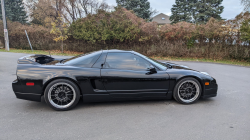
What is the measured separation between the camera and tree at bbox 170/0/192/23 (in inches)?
1400

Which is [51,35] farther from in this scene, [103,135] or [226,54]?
[103,135]

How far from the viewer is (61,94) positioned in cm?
357

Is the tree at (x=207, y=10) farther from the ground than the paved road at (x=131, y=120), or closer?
farther from the ground

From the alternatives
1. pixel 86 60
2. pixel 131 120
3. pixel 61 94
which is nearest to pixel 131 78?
pixel 131 120

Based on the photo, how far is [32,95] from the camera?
352cm

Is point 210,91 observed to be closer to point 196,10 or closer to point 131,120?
point 131,120

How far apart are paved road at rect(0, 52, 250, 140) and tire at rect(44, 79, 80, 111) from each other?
0.51ft

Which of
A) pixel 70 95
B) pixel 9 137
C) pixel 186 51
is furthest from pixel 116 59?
pixel 186 51

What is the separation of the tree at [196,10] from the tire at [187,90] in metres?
33.2

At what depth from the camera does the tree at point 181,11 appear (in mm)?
35562

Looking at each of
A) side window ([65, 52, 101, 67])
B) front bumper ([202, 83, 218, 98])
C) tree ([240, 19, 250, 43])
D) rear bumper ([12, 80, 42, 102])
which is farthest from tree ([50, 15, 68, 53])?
front bumper ([202, 83, 218, 98])

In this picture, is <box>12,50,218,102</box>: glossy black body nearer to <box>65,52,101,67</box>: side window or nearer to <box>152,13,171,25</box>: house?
<box>65,52,101,67</box>: side window

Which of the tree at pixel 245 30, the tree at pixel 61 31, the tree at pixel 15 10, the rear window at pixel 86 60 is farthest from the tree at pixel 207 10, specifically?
the tree at pixel 15 10

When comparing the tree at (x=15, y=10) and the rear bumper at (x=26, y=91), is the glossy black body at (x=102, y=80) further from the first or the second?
the tree at (x=15, y=10)
